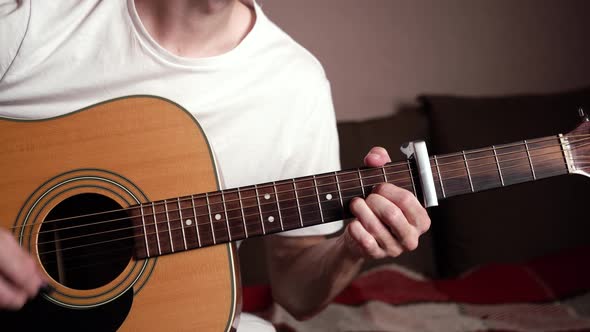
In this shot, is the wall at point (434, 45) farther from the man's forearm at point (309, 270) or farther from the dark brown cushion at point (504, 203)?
the man's forearm at point (309, 270)

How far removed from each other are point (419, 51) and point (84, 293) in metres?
1.83

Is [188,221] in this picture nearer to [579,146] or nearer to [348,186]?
[348,186]

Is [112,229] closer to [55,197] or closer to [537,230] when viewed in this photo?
[55,197]

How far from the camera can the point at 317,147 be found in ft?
3.88

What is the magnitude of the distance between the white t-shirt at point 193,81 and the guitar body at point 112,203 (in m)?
0.13

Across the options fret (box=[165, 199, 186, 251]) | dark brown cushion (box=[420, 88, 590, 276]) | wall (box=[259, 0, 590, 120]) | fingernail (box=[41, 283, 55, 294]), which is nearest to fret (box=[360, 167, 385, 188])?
fret (box=[165, 199, 186, 251])

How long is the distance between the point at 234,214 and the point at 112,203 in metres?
0.21

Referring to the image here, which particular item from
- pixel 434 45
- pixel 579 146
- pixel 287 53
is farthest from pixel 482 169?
pixel 434 45

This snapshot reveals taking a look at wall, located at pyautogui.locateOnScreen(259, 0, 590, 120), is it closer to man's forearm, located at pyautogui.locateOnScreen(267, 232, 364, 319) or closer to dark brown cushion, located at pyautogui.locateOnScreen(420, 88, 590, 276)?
dark brown cushion, located at pyautogui.locateOnScreen(420, 88, 590, 276)

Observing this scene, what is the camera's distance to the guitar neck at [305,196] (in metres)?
0.82

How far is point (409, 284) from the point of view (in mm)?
1848

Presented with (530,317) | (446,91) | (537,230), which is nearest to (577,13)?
(446,91)

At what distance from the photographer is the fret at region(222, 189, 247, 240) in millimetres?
832

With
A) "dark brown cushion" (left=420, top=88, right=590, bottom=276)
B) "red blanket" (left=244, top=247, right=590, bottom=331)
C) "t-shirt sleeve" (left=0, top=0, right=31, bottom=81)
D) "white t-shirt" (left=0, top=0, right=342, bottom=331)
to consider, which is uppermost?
"t-shirt sleeve" (left=0, top=0, right=31, bottom=81)
